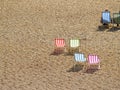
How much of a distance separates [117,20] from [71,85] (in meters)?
5.60

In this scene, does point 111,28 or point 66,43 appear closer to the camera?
point 66,43

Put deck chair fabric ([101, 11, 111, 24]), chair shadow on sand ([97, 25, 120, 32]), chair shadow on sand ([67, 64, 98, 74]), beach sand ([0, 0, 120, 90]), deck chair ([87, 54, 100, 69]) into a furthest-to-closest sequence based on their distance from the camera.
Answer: deck chair fabric ([101, 11, 111, 24]) → chair shadow on sand ([97, 25, 120, 32]) → deck chair ([87, 54, 100, 69]) → chair shadow on sand ([67, 64, 98, 74]) → beach sand ([0, 0, 120, 90])

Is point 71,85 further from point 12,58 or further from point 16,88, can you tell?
point 12,58

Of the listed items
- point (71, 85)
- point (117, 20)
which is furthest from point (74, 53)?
point (117, 20)

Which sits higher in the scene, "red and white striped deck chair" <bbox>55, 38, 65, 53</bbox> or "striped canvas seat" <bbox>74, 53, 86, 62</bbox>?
"red and white striped deck chair" <bbox>55, 38, 65, 53</bbox>

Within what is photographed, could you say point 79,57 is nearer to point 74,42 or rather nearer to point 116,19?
point 74,42

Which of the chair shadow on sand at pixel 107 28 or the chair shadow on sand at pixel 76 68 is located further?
the chair shadow on sand at pixel 107 28

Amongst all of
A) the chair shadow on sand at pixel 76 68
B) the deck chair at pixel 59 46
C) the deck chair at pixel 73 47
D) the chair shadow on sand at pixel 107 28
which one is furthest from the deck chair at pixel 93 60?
the chair shadow on sand at pixel 107 28

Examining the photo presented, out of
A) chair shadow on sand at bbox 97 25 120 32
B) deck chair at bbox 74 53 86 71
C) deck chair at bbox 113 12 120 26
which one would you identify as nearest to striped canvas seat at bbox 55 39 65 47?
deck chair at bbox 74 53 86 71

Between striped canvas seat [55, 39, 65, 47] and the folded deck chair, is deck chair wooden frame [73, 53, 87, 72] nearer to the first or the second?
striped canvas seat [55, 39, 65, 47]

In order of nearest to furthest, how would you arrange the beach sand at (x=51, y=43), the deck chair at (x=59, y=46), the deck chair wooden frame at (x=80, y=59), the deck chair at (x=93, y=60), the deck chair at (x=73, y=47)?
the beach sand at (x=51, y=43)
the deck chair at (x=93, y=60)
the deck chair wooden frame at (x=80, y=59)
the deck chair at (x=73, y=47)
the deck chair at (x=59, y=46)

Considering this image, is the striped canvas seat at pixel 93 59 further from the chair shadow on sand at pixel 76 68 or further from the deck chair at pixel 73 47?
the deck chair at pixel 73 47

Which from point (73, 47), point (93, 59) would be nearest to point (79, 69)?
point (93, 59)

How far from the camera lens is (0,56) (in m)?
15.6
